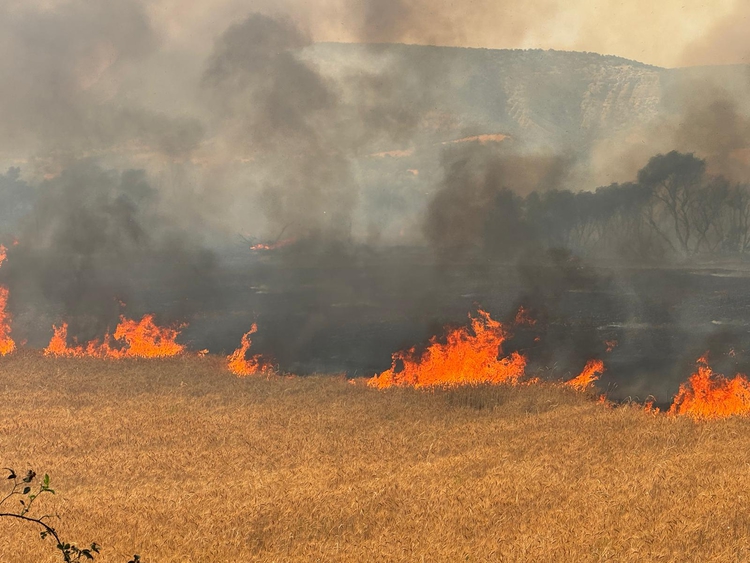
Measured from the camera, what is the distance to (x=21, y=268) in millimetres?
59312

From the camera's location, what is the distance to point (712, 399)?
979 inches

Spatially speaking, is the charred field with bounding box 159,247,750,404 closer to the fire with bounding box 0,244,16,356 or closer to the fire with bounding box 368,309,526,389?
the fire with bounding box 368,309,526,389

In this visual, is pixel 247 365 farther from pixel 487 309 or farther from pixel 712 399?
pixel 487 309

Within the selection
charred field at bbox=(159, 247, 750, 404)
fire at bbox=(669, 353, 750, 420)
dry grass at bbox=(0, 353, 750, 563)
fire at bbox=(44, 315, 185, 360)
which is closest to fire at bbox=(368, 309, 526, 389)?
charred field at bbox=(159, 247, 750, 404)

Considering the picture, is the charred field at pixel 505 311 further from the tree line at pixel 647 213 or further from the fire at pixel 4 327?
the tree line at pixel 647 213

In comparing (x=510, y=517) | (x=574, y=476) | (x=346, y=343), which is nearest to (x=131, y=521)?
(x=510, y=517)

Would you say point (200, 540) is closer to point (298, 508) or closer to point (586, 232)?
point (298, 508)

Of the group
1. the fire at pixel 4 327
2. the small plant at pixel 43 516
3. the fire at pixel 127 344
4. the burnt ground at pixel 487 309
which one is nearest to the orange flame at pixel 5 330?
the fire at pixel 4 327

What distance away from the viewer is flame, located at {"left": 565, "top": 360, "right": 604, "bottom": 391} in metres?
26.7

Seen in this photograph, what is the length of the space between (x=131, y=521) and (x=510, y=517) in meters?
5.78

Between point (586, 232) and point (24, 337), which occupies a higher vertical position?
point (586, 232)

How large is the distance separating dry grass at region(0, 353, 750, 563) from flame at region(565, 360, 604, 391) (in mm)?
2182

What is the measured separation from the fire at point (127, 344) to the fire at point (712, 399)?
59.6 ft

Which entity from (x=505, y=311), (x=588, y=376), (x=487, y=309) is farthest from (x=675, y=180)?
(x=588, y=376)
